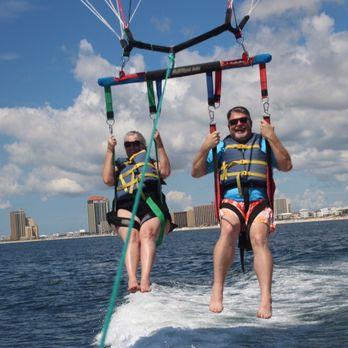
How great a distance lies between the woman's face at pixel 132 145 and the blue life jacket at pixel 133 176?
7 centimetres

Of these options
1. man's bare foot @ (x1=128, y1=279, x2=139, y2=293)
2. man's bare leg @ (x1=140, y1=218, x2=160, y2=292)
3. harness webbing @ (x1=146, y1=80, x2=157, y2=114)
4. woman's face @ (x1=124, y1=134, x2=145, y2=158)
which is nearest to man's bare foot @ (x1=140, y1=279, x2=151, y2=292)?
man's bare foot @ (x1=128, y1=279, x2=139, y2=293)

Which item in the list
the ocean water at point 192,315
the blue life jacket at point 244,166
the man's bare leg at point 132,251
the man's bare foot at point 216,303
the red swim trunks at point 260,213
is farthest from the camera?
the ocean water at point 192,315

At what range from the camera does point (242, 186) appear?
7.82m

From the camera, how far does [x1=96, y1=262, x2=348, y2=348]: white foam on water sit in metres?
13.6

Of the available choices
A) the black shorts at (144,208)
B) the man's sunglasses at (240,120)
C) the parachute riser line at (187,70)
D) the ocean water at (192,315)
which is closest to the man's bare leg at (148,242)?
the black shorts at (144,208)

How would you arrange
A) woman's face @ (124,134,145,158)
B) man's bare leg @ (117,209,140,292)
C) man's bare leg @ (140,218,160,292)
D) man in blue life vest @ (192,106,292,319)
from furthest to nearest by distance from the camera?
1. woman's face @ (124,134,145,158)
2. man's bare leg @ (117,209,140,292)
3. man's bare leg @ (140,218,160,292)
4. man in blue life vest @ (192,106,292,319)

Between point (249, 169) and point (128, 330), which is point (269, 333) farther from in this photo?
point (249, 169)

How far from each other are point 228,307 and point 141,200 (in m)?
8.73

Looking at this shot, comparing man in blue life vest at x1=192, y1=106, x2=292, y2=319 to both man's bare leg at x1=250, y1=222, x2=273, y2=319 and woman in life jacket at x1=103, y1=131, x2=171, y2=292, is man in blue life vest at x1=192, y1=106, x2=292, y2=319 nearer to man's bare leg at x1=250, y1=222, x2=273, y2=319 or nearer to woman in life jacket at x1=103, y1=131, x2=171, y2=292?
man's bare leg at x1=250, y1=222, x2=273, y2=319

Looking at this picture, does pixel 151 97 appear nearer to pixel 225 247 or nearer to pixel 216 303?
pixel 225 247

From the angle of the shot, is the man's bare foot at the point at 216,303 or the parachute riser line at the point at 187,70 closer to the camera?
the man's bare foot at the point at 216,303

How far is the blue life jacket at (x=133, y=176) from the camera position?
8.72 meters

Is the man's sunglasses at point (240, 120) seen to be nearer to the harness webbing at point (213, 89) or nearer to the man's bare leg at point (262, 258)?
the harness webbing at point (213, 89)

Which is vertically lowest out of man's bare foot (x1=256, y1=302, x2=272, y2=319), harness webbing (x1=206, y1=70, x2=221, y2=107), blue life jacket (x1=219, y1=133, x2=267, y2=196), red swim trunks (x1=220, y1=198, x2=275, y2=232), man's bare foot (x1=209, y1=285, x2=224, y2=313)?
man's bare foot (x1=256, y1=302, x2=272, y2=319)
